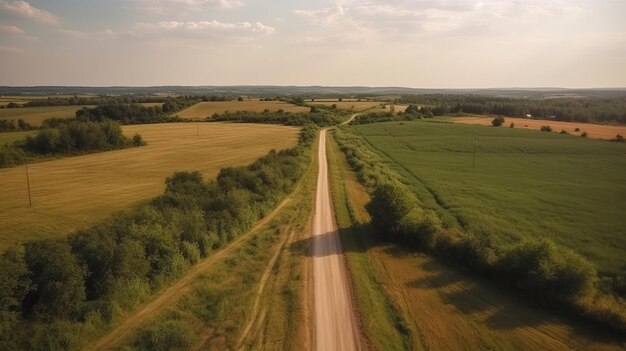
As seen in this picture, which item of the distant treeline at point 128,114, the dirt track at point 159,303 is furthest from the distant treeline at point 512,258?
the distant treeline at point 128,114

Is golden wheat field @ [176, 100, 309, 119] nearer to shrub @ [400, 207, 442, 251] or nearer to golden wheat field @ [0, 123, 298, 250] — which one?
golden wheat field @ [0, 123, 298, 250]

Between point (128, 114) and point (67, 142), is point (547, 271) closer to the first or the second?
point (67, 142)

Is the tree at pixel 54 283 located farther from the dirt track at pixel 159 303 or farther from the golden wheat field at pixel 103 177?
the golden wheat field at pixel 103 177

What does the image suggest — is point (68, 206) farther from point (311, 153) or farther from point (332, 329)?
point (311, 153)

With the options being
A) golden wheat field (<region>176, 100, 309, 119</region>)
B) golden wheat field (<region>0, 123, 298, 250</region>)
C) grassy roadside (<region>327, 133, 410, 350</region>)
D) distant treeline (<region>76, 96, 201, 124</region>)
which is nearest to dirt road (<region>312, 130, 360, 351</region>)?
grassy roadside (<region>327, 133, 410, 350</region>)

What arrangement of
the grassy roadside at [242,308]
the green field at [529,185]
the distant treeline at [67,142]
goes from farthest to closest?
the distant treeline at [67,142], the green field at [529,185], the grassy roadside at [242,308]

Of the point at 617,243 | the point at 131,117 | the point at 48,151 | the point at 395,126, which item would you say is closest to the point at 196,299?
the point at 617,243
